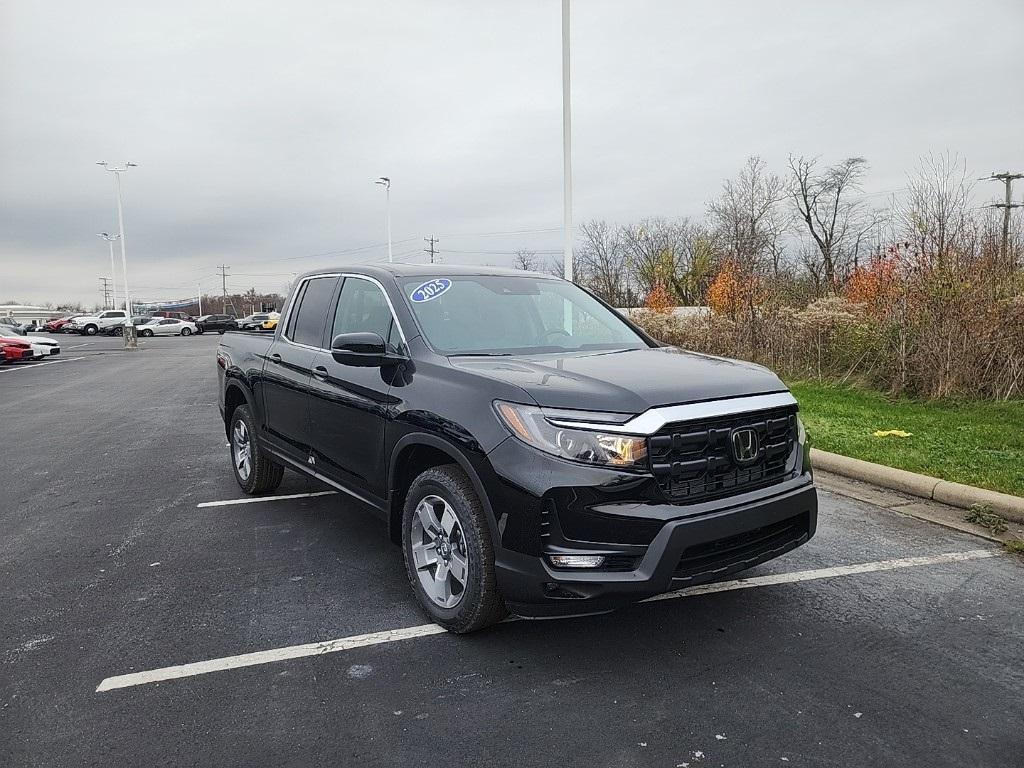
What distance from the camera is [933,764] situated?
2.57m

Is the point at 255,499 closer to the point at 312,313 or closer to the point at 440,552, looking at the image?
the point at 312,313

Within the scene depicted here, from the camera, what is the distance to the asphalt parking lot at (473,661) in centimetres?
272

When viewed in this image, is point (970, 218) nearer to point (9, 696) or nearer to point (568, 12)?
point (568, 12)

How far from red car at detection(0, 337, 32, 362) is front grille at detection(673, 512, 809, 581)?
89.0 feet

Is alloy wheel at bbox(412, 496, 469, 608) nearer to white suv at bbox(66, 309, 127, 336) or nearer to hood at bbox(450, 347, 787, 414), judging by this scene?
hood at bbox(450, 347, 787, 414)

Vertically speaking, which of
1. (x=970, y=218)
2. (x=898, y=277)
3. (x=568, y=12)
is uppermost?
(x=568, y=12)

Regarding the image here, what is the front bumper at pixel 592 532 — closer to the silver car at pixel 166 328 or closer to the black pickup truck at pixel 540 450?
the black pickup truck at pixel 540 450

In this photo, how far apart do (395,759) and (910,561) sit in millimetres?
3475

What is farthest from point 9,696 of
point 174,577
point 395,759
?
point 395,759

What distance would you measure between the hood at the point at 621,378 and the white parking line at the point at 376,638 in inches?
43.6

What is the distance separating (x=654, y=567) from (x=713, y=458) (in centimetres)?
56

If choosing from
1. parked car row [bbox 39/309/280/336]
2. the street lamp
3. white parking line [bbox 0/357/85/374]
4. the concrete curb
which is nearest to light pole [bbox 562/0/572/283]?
the street lamp

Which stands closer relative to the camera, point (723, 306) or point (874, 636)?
point (874, 636)

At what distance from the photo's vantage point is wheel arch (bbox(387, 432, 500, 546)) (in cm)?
329
